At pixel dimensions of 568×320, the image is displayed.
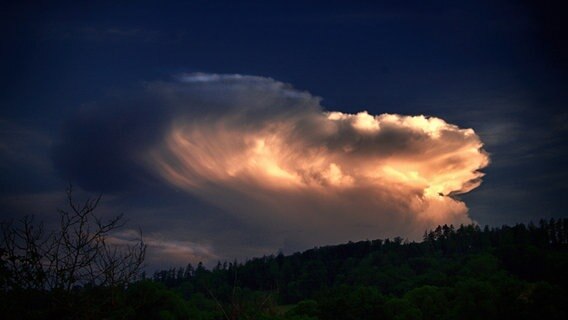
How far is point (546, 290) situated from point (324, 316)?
4216cm

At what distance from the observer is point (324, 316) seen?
106938 millimetres

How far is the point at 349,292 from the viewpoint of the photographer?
395 feet

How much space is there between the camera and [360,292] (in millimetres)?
111375

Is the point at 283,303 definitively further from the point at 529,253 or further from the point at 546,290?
the point at 546,290

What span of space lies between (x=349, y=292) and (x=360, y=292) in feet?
31.1

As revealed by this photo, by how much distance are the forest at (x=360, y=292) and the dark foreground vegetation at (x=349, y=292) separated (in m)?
0.04

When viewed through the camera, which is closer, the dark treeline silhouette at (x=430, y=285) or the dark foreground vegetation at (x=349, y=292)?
the dark foreground vegetation at (x=349, y=292)

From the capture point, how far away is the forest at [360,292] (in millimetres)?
12562

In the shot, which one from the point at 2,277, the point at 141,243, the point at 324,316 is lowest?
the point at 324,316

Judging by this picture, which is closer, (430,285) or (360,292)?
(360,292)

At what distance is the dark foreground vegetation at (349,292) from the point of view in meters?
12.5

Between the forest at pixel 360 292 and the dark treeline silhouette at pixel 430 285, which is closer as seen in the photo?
the forest at pixel 360 292

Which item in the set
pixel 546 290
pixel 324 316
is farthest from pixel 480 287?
pixel 324 316

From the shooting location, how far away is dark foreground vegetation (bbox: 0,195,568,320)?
1251cm
